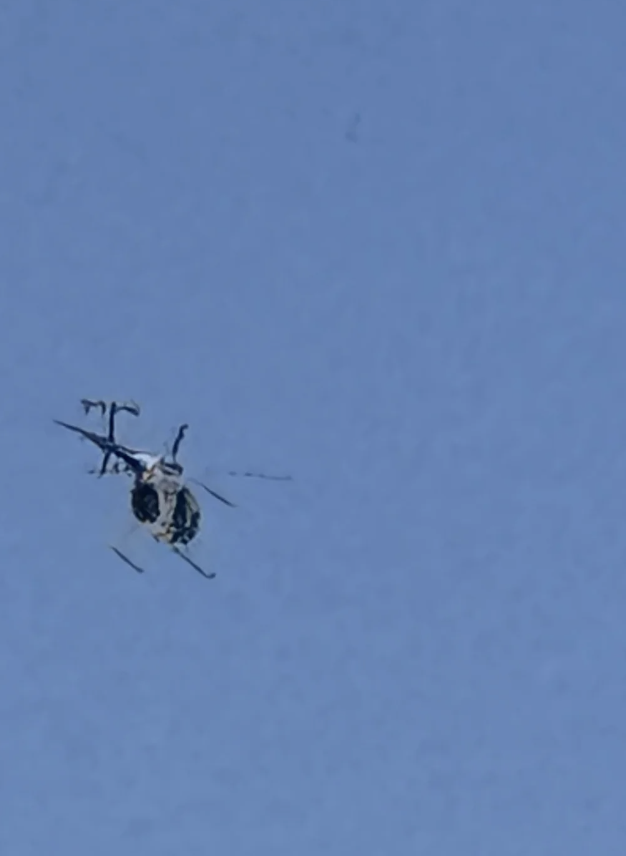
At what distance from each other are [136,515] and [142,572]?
0.20 metres

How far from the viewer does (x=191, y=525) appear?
33.2 feet

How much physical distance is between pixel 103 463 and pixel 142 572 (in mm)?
391

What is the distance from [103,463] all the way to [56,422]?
0.69ft

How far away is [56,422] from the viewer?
10125 mm

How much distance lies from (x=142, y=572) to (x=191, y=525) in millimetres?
229

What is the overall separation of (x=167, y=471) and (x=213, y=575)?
0.39m

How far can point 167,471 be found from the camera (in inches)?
397

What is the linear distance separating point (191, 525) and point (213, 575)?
18 cm

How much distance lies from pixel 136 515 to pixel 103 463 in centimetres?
22

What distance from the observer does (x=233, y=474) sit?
10117mm

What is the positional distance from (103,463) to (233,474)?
1.45 feet

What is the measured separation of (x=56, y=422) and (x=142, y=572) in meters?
0.58

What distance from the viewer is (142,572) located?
33.2ft

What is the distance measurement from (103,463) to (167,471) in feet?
0.73
